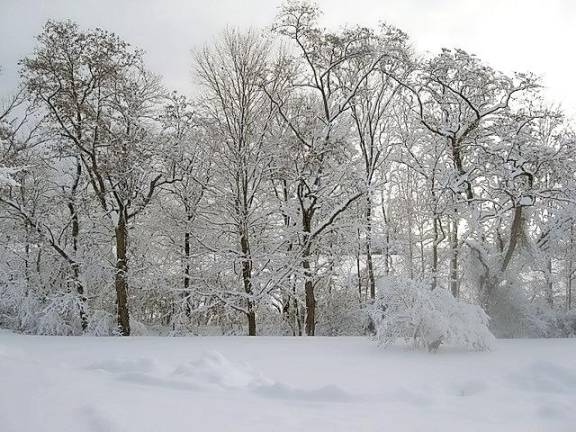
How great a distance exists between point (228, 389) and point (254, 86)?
34.7 feet

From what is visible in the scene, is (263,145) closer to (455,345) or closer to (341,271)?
(341,271)

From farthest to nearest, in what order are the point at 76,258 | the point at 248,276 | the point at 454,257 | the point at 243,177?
the point at 76,258
the point at 248,276
the point at 243,177
the point at 454,257

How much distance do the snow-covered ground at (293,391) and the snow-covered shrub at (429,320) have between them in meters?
0.25

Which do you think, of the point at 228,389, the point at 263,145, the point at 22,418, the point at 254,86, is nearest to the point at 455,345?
the point at 228,389

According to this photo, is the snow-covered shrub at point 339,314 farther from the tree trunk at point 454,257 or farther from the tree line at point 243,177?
the tree trunk at point 454,257

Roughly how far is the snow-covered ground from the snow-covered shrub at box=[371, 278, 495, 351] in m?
0.25

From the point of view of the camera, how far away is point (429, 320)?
7.23 m

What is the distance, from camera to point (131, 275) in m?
15.0

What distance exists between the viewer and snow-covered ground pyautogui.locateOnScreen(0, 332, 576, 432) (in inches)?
152

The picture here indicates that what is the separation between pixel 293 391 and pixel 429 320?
2.97 meters

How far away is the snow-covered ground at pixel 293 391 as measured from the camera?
12.6 feet

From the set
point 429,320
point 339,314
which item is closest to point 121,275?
point 339,314

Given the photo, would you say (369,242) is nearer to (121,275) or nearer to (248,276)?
(248,276)

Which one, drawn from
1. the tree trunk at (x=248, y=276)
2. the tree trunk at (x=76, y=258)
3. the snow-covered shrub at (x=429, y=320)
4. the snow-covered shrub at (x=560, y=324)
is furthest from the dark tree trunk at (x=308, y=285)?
the tree trunk at (x=76, y=258)
